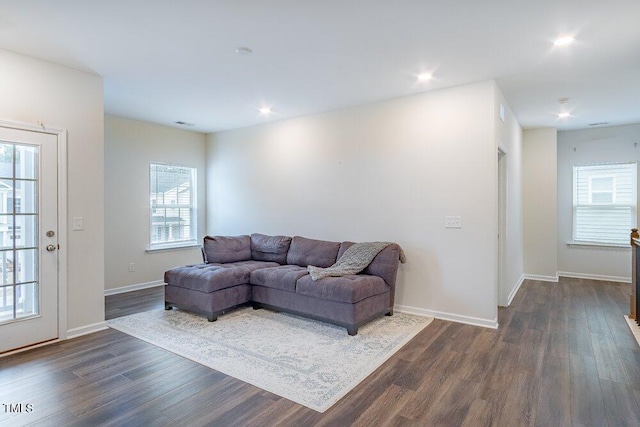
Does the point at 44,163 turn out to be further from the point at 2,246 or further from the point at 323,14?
the point at 323,14

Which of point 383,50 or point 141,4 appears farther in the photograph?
point 383,50

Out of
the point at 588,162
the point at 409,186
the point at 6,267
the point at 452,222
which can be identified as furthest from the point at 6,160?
the point at 588,162

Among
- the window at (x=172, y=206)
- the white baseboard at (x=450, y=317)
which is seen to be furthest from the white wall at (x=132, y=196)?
→ the white baseboard at (x=450, y=317)

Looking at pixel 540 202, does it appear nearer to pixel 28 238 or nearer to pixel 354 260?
pixel 354 260

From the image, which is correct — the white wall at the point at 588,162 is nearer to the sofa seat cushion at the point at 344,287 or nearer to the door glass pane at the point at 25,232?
the sofa seat cushion at the point at 344,287

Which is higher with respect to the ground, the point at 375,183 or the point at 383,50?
the point at 383,50

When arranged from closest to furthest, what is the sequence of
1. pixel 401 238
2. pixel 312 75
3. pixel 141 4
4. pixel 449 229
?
1. pixel 141 4
2. pixel 312 75
3. pixel 449 229
4. pixel 401 238

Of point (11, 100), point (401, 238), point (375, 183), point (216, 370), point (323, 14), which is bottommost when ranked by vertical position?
point (216, 370)

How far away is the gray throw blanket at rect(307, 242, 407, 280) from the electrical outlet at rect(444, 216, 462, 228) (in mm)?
596

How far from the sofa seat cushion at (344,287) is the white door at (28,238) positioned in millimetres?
2351

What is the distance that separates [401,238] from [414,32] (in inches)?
91.0

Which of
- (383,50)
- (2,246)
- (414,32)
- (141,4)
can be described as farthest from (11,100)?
(414,32)

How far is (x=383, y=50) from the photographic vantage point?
3.04 metres

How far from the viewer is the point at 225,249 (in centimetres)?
488
